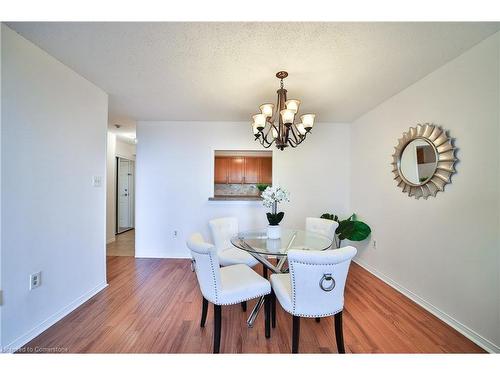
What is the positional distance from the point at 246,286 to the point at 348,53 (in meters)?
2.04

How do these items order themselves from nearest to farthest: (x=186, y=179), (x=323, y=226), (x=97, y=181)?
(x=97, y=181)
(x=323, y=226)
(x=186, y=179)

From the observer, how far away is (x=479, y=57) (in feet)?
5.37

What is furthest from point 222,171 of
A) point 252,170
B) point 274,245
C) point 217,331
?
point 217,331

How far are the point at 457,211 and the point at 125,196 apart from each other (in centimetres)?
653

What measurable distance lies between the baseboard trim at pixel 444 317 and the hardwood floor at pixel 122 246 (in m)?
4.00

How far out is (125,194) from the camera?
5727 millimetres

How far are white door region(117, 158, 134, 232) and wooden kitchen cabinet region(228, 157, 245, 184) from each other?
2749 mm

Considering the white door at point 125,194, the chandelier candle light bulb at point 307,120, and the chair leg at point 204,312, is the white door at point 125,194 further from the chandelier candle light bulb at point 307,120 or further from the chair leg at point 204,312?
the chandelier candle light bulb at point 307,120

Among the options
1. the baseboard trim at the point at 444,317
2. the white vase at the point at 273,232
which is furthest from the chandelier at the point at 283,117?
the baseboard trim at the point at 444,317

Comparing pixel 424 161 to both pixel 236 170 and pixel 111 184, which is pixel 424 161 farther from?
pixel 111 184

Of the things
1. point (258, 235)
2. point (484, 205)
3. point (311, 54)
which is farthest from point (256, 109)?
point (484, 205)

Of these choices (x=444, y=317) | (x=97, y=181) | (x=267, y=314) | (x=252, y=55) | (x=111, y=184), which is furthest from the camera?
(x=111, y=184)

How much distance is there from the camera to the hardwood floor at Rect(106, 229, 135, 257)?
3.83 metres
